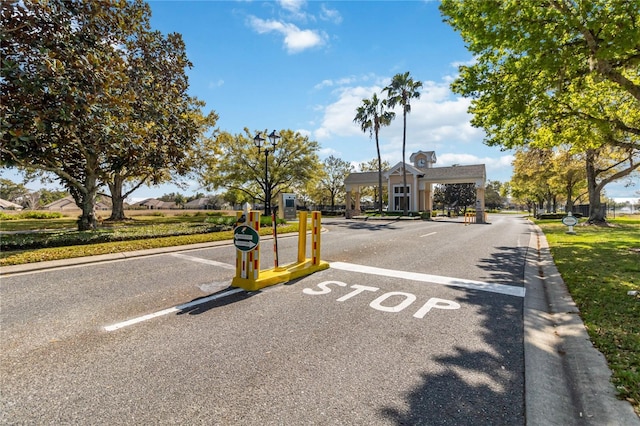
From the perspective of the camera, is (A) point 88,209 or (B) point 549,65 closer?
(B) point 549,65

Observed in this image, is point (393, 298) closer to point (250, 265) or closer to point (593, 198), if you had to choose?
point (250, 265)

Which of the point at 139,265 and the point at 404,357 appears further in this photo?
the point at 139,265

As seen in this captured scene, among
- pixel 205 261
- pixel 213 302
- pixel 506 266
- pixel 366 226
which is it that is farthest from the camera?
pixel 366 226

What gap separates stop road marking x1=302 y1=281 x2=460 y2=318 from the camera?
475 cm

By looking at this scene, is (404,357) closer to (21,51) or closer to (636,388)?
(636,388)

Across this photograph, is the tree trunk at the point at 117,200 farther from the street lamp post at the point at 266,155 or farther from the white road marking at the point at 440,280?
the white road marking at the point at 440,280

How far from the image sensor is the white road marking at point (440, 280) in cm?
589

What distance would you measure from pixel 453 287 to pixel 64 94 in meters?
12.1

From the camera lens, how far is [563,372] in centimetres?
310

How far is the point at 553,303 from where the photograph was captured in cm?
520

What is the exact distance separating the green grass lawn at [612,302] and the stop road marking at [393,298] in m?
1.78

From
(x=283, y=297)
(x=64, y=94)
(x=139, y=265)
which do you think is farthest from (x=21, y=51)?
(x=283, y=297)

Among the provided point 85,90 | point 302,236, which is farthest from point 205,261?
point 85,90

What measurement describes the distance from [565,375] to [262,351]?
122 inches
